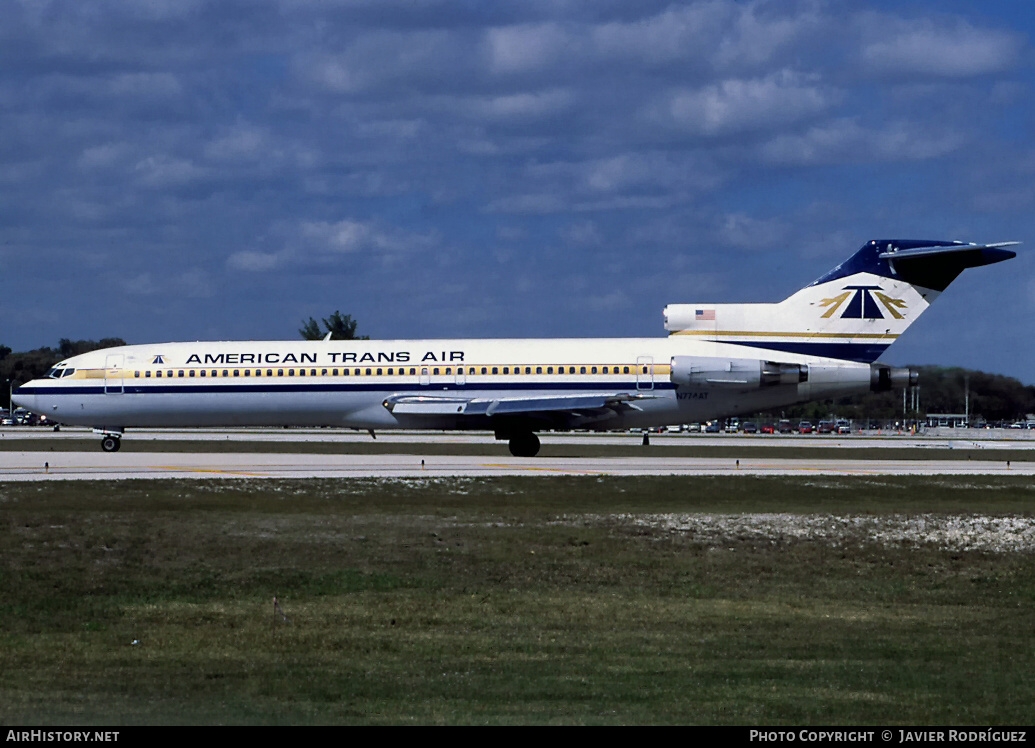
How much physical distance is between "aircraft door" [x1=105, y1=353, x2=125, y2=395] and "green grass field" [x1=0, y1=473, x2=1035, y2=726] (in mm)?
21196

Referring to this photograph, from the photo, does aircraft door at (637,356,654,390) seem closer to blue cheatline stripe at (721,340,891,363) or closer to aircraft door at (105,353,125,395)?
blue cheatline stripe at (721,340,891,363)

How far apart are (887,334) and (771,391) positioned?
4888 mm

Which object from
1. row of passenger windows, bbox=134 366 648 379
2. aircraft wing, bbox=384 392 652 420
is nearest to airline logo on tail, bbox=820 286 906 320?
row of passenger windows, bbox=134 366 648 379

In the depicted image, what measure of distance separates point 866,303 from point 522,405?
44.0 feet

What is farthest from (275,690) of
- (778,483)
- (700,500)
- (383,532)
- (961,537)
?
(778,483)

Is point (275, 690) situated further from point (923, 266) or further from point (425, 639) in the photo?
point (923, 266)

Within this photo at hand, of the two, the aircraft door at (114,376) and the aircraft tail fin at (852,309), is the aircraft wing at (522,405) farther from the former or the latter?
the aircraft door at (114,376)

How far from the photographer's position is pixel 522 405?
43.8 meters

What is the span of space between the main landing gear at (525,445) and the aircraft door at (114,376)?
15.6 metres

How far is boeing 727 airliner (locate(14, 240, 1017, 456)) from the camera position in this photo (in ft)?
146

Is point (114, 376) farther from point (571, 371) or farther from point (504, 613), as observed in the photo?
point (504, 613)

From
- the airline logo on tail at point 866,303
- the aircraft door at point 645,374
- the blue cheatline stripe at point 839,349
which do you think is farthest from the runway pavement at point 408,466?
the airline logo on tail at point 866,303

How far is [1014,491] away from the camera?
30.3 m

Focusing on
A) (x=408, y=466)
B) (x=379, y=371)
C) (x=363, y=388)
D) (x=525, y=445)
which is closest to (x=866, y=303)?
(x=525, y=445)
